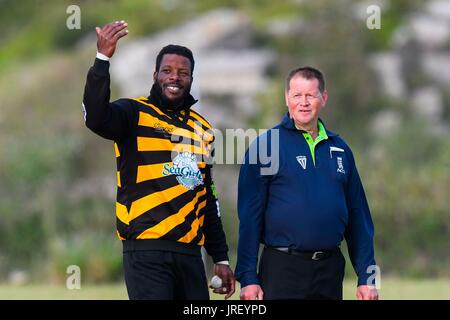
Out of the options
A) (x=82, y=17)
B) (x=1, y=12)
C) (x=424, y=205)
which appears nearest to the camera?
(x=424, y=205)

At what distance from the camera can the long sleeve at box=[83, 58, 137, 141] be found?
18.7 ft

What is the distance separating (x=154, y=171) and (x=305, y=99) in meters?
1.01

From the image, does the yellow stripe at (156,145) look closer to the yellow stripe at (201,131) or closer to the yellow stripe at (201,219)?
the yellow stripe at (201,131)

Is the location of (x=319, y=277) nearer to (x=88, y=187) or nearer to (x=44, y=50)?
(x=88, y=187)

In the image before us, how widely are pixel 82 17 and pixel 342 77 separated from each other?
9454 mm

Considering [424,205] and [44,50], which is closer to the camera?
[424,205]

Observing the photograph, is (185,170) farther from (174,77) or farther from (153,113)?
(174,77)

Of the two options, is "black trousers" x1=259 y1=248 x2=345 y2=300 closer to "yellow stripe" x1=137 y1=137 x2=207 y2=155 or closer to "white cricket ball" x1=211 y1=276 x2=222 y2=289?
"white cricket ball" x1=211 y1=276 x2=222 y2=289

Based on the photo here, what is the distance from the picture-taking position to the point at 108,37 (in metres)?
5.80

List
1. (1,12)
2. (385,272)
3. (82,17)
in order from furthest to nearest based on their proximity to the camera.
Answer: (1,12), (82,17), (385,272)

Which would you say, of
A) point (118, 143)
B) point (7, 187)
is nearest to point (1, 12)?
point (7, 187)

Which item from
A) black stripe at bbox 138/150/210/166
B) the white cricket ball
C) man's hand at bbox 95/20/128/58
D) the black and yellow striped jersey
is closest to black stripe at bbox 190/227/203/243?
the black and yellow striped jersey

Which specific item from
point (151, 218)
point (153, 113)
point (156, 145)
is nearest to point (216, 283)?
point (151, 218)
